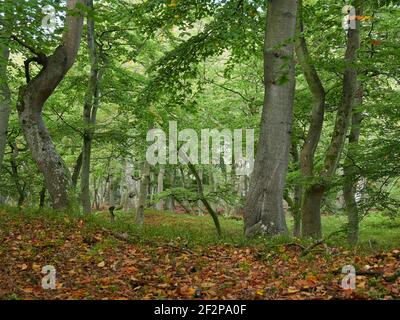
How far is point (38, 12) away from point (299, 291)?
6227mm

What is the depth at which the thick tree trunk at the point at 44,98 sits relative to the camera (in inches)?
388

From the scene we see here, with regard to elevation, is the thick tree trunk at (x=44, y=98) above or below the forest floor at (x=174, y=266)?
above

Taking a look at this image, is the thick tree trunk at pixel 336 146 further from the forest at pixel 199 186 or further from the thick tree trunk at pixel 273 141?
the thick tree trunk at pixel 273 141

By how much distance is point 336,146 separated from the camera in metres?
10.4

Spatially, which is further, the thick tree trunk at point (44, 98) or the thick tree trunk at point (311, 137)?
the thick tree trunk at point (311, 137)

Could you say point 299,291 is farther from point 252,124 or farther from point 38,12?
point 252,124

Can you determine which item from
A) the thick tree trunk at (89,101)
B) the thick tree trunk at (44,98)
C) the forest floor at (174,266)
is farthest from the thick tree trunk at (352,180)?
the thick tree trunk at (89,101)

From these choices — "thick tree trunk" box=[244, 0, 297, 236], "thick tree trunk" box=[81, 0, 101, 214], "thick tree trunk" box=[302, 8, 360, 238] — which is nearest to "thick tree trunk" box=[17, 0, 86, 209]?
"thick tree trunk" box=[81, 0, 101, 214]

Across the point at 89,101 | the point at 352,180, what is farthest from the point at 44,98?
the point at 352,180

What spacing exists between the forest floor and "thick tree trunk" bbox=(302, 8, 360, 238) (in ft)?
10.4

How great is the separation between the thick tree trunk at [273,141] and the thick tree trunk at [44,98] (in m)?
4.62

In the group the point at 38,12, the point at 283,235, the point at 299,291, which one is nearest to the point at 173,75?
the point at 38,12

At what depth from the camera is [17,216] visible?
33.7 feet

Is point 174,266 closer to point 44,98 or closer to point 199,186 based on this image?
point 44,98
